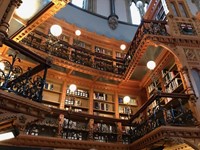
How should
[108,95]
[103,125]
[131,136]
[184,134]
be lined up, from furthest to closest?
1. [108,95]
2. [103,125]
3. [131,136]
4. [184,134]

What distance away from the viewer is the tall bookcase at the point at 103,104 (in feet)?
20.8

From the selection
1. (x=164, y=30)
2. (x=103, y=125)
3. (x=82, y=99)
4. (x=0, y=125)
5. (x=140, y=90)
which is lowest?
(x=0, y=125)

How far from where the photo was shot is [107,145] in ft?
16.5

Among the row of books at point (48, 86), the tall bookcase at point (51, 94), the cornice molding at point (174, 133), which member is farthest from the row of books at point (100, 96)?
the cornice molding at point (174, 133)

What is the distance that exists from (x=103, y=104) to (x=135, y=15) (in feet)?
21.9

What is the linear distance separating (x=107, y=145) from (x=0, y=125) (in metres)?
3.30

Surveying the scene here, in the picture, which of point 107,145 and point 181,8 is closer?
point 107,145

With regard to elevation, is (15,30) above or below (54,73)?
below

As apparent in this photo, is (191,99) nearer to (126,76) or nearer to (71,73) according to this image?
(126,76)

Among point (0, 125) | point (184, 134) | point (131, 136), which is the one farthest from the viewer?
point (131, 136)

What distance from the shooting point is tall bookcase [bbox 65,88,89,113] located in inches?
237

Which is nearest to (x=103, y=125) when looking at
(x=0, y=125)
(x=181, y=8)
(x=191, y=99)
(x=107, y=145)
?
(x=107, y=145)

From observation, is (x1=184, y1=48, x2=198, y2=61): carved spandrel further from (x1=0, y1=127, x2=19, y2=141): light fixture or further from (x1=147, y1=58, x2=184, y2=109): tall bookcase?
(x1=0, y1=127, x2=19, y2=141): light fixture

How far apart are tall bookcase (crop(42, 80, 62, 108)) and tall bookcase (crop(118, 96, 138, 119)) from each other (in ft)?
7.07
